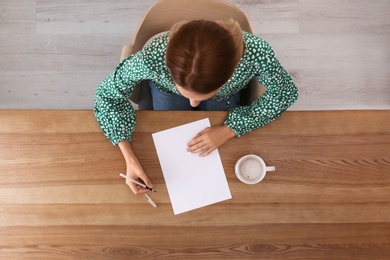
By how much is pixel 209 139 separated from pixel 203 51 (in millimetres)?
307

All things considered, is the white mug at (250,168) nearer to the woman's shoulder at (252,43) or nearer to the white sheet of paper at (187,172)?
the white sheet of paper at (187,172)

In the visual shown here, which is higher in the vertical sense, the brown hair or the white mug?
the brown hair

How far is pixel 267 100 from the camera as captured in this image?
41.8 inches

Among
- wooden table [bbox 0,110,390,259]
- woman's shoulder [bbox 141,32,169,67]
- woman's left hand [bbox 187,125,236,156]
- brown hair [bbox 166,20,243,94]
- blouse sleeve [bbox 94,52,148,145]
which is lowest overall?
wooden table [bbox 0,110,390,259]

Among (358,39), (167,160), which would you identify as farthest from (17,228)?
(358,39)

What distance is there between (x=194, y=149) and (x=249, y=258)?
13.5 inches

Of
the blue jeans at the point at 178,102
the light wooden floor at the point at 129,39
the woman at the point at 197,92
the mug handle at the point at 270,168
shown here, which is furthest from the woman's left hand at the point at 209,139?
the light wooden floor at the point at 129,39

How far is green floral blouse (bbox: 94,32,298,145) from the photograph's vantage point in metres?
0.99

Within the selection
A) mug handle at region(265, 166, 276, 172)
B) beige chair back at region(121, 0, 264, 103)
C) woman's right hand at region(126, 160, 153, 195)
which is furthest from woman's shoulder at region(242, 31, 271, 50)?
woman's right hand at region(126, 160, 153, 195)

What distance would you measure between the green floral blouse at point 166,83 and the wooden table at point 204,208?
4cm

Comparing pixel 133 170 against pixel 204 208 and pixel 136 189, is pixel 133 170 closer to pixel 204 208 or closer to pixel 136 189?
pixel 136 189

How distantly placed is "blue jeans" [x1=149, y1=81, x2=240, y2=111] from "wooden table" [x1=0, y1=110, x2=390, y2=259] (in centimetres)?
20

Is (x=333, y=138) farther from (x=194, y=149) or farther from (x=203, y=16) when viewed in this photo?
(x=203, y=16)

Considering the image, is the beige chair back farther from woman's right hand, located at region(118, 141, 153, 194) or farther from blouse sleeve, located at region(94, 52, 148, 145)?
woman's right hand, located at region(118, 141, 153, 194)
